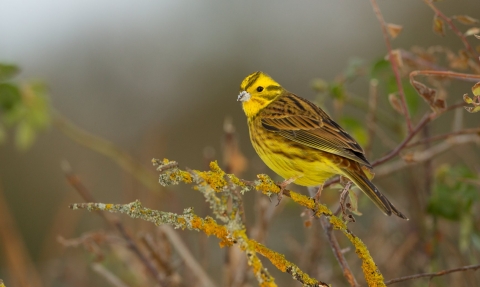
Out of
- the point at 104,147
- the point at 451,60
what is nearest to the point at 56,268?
the point at 104,147

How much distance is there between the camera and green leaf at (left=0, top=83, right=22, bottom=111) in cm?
250

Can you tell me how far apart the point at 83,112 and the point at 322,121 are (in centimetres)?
701

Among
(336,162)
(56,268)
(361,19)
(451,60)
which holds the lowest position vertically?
(361,19)

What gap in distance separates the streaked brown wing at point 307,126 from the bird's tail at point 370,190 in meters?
0.05

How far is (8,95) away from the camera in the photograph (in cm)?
251

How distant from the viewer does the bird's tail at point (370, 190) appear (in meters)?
1.72

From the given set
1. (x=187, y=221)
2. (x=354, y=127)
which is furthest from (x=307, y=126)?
(x=187, y=221)

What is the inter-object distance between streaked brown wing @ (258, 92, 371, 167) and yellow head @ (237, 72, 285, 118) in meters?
0.04

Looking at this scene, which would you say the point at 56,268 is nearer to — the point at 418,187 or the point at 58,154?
the point at 418,187

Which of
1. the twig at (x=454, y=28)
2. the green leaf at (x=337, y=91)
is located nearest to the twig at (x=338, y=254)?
the twig at (x=454, y=28)

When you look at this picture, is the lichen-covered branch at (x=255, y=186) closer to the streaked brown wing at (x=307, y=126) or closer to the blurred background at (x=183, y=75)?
the streaked brown wing at (x=307, y=126)

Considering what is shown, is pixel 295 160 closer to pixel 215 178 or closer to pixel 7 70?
pixel 215 178

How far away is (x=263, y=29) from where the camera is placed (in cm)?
1005

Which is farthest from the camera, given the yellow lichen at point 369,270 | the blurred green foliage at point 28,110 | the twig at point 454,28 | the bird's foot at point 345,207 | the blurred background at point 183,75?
the blurred background at point 183,75
